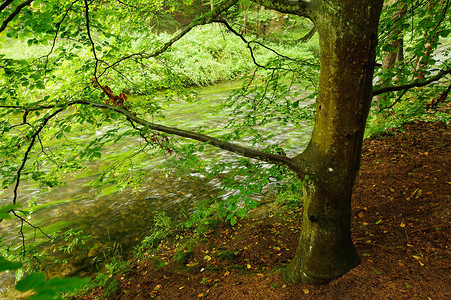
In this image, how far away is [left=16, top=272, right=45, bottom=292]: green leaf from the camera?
55 cm

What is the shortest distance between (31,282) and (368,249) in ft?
9.23

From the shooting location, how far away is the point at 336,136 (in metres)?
1.95

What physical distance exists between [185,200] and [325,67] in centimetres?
511

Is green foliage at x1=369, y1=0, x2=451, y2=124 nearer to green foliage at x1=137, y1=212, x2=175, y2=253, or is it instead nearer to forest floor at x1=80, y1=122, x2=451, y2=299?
forest floor at x1=80, y1=122, x2=451, y2=299

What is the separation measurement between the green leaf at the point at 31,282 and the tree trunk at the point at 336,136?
6.23ft

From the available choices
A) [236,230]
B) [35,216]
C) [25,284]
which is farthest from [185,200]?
[25,284]

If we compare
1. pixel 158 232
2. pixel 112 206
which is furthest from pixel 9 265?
pixel 112 206

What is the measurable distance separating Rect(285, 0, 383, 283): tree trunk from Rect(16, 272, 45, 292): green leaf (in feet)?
6.23

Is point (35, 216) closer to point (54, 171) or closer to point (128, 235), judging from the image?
point (128, 235)

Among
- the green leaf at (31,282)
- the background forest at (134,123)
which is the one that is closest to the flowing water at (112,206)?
the background forest at (134,123)

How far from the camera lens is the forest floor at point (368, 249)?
2102 millimetres

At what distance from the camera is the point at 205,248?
4379 millimetres

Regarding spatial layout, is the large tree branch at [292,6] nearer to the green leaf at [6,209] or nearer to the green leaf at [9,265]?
the green leaf at [6,209]

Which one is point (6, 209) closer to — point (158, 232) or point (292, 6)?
point (292, 6)
